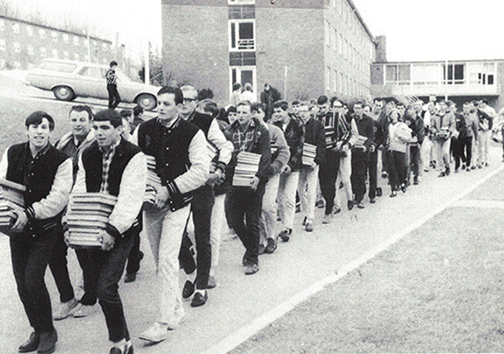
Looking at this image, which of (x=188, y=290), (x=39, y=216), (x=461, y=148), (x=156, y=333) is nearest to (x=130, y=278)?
(x=188, y=290)

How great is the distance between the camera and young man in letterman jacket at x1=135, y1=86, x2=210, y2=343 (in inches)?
207

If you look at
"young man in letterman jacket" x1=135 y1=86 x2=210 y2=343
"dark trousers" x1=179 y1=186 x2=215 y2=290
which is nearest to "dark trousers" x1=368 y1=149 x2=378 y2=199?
"dark trousers" x1=179 y1=186 x2=215 y2=290

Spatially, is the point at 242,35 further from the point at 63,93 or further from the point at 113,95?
the point at 113,95

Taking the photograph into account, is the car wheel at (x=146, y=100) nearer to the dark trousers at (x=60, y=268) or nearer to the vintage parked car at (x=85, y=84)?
the vintage parked car at (x=85, y=84)

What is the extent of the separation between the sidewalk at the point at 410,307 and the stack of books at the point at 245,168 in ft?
5.50

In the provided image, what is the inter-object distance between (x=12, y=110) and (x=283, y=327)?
54.4 ft

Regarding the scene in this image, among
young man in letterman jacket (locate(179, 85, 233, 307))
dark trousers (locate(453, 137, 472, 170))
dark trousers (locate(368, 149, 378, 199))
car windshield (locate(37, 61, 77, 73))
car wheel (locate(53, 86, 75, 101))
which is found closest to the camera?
young man in letterman jacket (locate(179, 85, 233, 307))

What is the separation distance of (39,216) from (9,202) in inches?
9.9

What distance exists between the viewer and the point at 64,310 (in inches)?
232

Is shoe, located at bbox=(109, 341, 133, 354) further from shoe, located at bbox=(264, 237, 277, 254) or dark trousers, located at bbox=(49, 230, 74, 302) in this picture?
shoe, located at bbox=(264, 237, 277, 254)

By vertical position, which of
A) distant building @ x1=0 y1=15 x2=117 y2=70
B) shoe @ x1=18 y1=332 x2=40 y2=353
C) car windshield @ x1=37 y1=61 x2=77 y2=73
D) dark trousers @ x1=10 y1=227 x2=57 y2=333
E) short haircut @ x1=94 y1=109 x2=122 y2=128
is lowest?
shoe @ x1=18 y1=332 x2=40 y2=353

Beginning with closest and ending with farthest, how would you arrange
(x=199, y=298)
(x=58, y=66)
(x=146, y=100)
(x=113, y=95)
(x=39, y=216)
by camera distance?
(x=39, y=216)
(x=199, y=298)
(x=113, y=95)
(x=146, y=100)
(x=58, y=66)

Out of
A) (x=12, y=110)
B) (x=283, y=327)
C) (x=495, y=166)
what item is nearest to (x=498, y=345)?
(x=283, y=327)

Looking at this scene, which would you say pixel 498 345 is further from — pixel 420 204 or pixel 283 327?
pixel 420 204
